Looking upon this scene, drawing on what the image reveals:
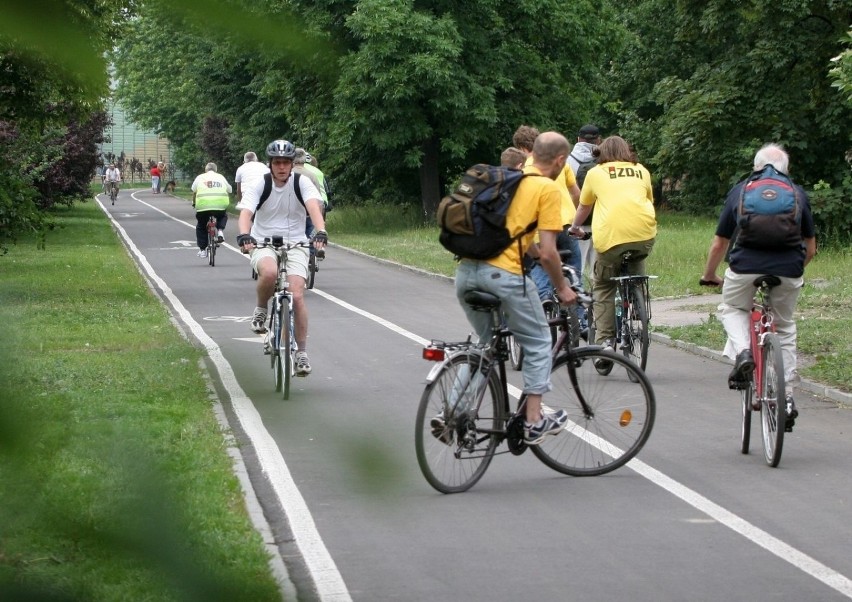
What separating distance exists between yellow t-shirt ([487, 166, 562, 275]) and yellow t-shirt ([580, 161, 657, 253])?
372 cm

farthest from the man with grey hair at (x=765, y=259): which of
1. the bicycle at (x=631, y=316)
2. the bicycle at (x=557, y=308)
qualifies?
the bicycle at (x=631, y=316)

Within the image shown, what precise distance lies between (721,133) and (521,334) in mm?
26347

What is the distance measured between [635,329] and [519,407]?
Result: 4.11 metres

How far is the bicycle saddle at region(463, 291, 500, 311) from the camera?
7.29m

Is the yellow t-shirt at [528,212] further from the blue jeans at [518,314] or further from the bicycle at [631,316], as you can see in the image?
the bicycle at [631,316]

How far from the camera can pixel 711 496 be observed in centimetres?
737

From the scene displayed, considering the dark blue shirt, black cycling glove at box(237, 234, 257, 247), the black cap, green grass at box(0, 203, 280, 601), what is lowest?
black cycling glove at box(237, 234, 257, 247)

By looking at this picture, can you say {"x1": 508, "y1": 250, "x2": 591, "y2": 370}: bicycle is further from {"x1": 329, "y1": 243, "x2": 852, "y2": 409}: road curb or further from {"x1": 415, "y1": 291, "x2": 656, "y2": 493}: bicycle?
{"x1": 329, "y1": 243, "x2": 852, "y2": 409}: road curb

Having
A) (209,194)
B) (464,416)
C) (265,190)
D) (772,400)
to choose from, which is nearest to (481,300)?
(464,416)

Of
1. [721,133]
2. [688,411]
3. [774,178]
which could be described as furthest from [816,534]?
[721,133]

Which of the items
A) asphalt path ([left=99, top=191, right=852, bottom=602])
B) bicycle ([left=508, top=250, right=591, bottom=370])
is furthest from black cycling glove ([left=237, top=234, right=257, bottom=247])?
bicycle ([left=508, top=250, right=591, bottom=370])

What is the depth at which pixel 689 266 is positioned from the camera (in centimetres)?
2350

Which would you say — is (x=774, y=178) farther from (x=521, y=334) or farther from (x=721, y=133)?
(x=721, y=133)

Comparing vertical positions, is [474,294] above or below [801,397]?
above
